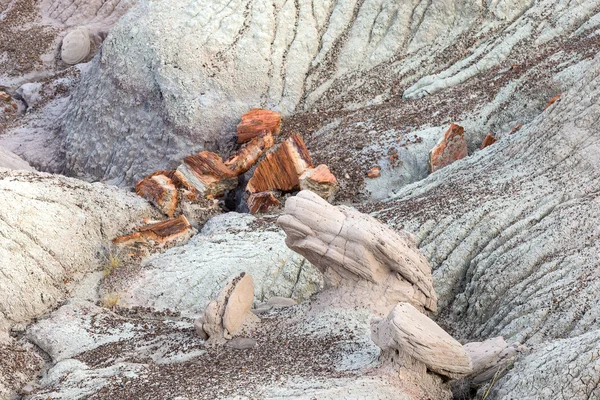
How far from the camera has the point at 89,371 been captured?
30.4 feet

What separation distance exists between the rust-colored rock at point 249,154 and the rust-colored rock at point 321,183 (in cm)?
154

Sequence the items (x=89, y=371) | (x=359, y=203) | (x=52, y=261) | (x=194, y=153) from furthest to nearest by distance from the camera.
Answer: (x=194, y=153), (x=359, y=203), (x=52, y=261), (x=89, y=371)

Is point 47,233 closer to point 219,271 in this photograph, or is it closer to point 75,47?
point 219,271

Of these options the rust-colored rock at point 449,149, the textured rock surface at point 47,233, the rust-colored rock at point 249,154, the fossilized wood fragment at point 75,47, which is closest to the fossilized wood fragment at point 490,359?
the textured rock surface at point 47,233

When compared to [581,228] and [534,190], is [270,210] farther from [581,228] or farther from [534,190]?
[581,228]

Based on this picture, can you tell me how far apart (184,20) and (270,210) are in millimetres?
4998

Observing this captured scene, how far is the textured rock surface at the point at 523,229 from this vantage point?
8.88m

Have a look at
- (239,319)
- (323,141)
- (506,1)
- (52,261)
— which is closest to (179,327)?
(239,319)

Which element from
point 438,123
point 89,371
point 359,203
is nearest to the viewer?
point 89,371

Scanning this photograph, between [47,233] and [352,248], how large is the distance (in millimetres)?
4980

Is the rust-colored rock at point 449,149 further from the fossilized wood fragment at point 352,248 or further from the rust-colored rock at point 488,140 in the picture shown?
the fossilized wood fragment at point 352,248

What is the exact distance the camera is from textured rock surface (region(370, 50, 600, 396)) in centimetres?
888

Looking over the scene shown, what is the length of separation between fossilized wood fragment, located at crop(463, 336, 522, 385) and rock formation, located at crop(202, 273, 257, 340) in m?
2.42

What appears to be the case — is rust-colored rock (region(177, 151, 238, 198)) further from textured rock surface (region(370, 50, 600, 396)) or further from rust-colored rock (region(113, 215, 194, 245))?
textured rock surface (region(370, 50, 600, 396))
